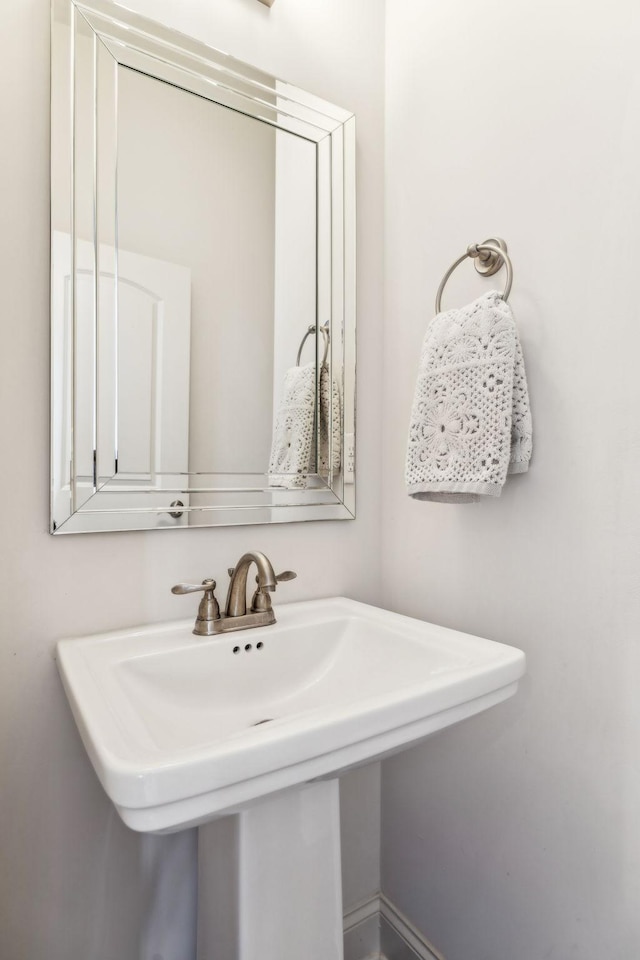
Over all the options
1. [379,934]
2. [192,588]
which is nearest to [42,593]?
[192,588]

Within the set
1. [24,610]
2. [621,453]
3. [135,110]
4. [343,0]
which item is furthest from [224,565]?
[343,0]

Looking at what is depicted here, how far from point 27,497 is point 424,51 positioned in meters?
1.23

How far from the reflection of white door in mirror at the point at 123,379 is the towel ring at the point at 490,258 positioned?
0.53 m

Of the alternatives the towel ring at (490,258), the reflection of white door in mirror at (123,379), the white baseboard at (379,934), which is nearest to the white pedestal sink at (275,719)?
the reflection of white door in mirror at (123,379)

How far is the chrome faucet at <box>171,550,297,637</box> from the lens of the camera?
925 millimetres

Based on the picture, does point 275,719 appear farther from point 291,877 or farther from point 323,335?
point 323,335

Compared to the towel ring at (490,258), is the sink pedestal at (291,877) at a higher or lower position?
lower

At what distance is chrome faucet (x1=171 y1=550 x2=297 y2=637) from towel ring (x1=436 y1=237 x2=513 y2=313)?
0.64 metres

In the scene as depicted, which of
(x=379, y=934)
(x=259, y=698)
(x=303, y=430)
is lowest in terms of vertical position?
(x=379, y=934)

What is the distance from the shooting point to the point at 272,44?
1105 mm

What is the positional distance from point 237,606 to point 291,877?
0.41 m

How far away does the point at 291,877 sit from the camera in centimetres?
77

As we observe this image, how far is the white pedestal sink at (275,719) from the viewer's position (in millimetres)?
527

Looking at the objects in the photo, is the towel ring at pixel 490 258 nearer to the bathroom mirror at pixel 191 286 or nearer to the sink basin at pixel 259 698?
the bathroom mirror at pixel 191 286
